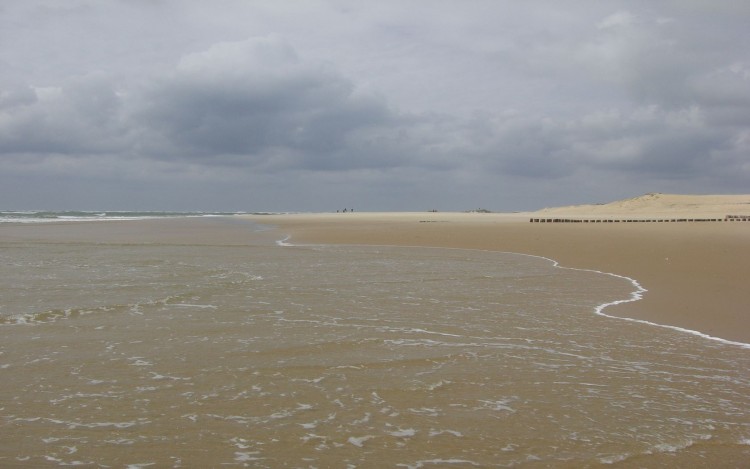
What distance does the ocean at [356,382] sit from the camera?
17.1ft

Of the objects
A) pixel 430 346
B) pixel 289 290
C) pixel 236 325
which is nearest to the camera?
pixel 430 346

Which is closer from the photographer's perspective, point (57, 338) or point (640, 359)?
point (640, 359)

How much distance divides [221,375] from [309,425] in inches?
79.9

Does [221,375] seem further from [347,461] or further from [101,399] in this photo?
A: [347,461]

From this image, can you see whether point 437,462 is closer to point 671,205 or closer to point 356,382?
point 356,382

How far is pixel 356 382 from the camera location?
23.3 feet

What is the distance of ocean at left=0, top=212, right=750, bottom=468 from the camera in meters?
5.20

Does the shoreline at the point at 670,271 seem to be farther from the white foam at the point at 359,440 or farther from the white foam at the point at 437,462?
the white foam at the point at 359,440

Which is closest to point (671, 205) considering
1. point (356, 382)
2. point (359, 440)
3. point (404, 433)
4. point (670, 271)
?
point (670, 271)

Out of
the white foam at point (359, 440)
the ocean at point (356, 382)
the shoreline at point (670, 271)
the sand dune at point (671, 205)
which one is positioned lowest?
the white foam at point (359, 440)

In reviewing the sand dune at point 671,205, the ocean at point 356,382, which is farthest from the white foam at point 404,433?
the sand dune at point 671,205

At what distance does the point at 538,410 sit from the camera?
20.3ft

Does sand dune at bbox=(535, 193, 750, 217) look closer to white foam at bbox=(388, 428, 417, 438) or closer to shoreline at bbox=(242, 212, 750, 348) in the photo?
shoreline at bbox=(242, 212, 750, 348)

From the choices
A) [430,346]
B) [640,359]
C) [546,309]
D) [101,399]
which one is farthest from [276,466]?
[546,309]
